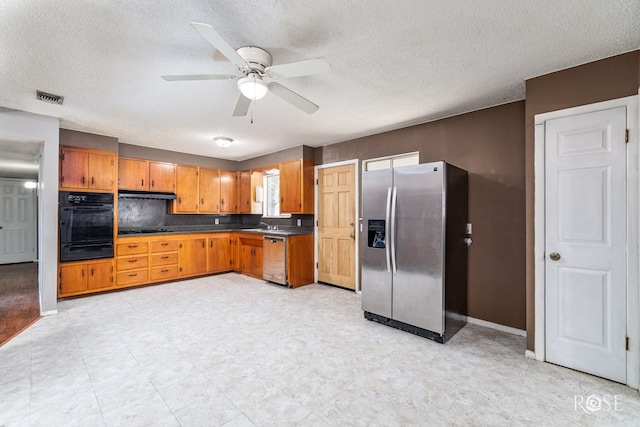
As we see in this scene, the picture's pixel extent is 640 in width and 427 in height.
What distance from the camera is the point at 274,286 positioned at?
4941mm

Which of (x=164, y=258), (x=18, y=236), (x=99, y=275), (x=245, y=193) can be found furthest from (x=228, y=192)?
(x=18, y=236)

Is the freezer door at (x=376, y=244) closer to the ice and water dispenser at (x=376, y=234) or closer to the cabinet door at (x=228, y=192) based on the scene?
the ice and water dispenser at (x=376, y=234)

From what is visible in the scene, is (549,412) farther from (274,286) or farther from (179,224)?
(179,224)

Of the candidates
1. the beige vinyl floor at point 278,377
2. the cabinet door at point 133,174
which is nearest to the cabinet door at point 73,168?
the cabinet door at point 133,174

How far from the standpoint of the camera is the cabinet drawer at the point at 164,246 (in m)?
4.96

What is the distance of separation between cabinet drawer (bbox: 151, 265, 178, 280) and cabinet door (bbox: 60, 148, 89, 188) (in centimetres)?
173

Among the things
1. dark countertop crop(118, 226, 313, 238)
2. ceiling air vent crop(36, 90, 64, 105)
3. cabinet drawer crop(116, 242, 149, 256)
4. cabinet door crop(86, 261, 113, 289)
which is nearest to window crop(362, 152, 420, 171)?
dark countertop crop(118, 226, 313, 238)

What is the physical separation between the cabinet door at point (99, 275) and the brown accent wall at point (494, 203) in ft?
17.2

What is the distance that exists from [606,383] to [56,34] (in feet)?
15.5

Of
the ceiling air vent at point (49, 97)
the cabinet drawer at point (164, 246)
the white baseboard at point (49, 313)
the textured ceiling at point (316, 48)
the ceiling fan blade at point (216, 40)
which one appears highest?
the textured ceiling at point (316, 48)

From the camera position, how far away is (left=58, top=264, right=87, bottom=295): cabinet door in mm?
4035

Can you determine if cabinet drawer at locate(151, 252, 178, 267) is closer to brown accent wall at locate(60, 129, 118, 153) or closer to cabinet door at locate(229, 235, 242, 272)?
cabinet door at locate(229, 235, 242, 272)

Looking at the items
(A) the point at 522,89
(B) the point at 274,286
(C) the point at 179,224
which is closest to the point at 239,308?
(B) the point at 274,286

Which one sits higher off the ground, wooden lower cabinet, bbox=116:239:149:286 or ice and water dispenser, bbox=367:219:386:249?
ice and water dispenser, bbox=367:219:386:249
